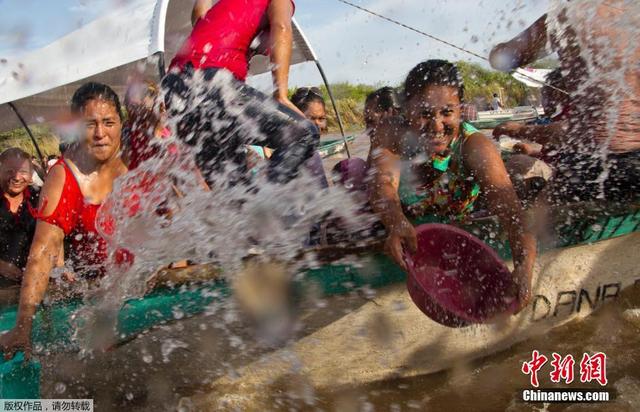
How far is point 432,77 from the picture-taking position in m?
2.55

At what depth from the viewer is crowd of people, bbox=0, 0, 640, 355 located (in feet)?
8.00

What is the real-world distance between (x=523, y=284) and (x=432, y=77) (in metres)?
1.04

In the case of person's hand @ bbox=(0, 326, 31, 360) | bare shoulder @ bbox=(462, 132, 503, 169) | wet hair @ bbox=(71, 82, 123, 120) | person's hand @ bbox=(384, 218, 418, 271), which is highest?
wet hair @ bbox=(71, 82, 123, 120)

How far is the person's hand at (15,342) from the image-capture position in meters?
2.31

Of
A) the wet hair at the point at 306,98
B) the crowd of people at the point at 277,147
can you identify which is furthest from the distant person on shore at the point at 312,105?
the crowd of people at the point at 277,147

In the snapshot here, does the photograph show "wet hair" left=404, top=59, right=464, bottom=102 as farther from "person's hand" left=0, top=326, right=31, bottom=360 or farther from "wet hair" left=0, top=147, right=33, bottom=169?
"wet hair" left=0, top=147, right=33, bottom=169

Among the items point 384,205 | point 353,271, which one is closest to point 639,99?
point 384,205

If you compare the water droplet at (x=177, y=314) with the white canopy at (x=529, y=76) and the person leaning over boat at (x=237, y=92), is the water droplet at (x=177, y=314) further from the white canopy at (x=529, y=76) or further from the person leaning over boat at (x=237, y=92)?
the white canopy at (x=529, y=76)

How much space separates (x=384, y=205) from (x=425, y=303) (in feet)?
1.58

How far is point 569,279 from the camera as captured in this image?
9.34 feet

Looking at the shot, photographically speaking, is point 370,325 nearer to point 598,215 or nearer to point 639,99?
point 598,215

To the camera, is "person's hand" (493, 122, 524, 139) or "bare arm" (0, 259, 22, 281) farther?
"bare arm" (0, 259, 22, 281)

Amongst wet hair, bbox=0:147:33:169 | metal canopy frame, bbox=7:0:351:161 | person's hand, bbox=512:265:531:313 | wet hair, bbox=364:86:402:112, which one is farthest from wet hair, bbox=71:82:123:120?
person's hand, bbox=512:265:531:313

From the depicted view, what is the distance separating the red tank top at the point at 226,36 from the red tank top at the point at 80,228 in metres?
0.78
